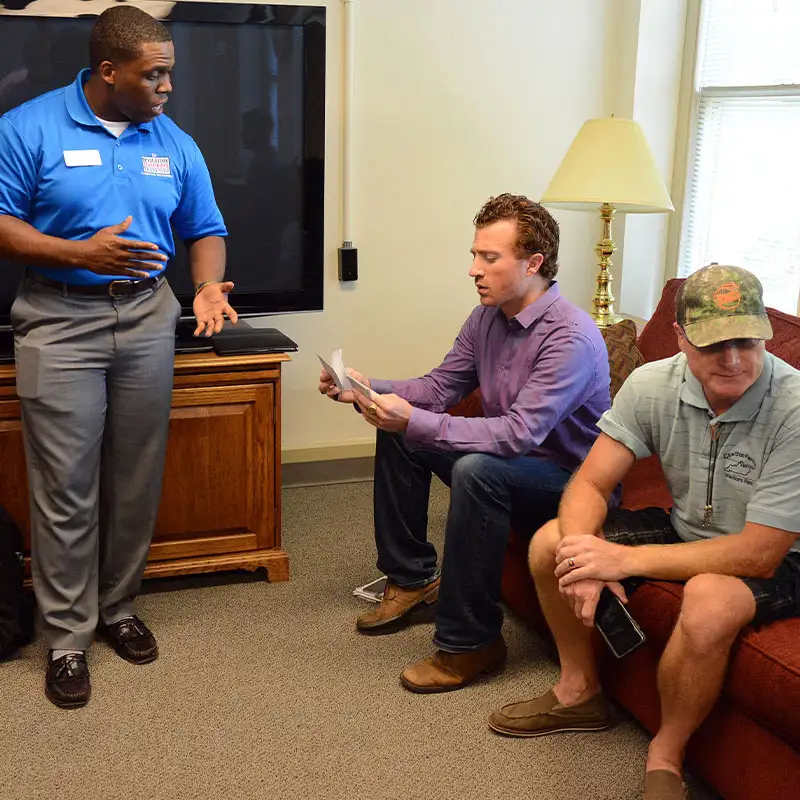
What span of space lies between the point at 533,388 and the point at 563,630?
1.79 feet

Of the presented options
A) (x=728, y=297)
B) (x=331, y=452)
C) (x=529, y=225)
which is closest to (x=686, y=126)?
(x=529, y=225)

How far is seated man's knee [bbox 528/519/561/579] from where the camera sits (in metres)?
2.09

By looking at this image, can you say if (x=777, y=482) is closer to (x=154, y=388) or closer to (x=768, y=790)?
(x=768, y=790)

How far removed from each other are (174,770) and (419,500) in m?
0.89

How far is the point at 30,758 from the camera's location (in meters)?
2.04

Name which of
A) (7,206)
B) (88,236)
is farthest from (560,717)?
(7,206)

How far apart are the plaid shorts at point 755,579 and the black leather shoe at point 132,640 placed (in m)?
1.15

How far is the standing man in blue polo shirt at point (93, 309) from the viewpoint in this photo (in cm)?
216

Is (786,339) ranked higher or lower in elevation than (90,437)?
higher

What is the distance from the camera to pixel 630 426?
206 centimetres

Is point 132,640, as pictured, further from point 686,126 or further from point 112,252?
point 686,126

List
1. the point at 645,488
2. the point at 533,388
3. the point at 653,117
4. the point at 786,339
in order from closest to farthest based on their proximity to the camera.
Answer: the point at 533,388 < the point at 786,339 < the point at 645,488 < the point at 653,117

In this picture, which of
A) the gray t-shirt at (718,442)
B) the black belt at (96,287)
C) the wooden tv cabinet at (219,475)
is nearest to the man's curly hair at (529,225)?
the gray t-shirt at (718,442)

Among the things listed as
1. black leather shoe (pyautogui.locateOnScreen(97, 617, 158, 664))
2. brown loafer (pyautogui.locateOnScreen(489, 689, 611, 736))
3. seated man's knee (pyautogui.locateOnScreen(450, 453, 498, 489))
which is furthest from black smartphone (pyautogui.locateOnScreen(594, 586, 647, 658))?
black leather shoe (pyautogui.locateOnScreen(97, 617, 158, 664))
